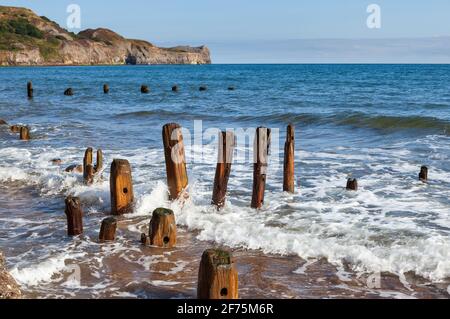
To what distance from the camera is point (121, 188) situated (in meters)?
10.2

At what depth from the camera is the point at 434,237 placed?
9172 mm

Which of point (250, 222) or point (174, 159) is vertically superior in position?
point (174, 159)

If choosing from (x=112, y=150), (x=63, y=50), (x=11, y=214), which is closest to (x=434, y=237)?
(x=11, y=214)

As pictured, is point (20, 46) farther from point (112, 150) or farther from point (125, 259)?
point (125, 259)

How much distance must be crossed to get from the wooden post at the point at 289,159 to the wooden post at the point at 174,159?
222cm

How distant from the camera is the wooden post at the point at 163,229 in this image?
849 cm

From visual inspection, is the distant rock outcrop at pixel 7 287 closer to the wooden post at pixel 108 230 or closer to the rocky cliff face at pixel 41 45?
the wooden post at pixel 108 230

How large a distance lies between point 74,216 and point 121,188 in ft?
4.20

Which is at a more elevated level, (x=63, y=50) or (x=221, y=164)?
(x=63, y=50)

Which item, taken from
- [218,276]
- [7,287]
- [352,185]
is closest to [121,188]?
[7,287]

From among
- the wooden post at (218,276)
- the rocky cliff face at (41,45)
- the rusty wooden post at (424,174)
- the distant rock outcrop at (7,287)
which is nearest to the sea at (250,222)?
the rusty wooden post at (424,174)

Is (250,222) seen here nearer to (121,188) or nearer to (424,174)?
(121,188)
